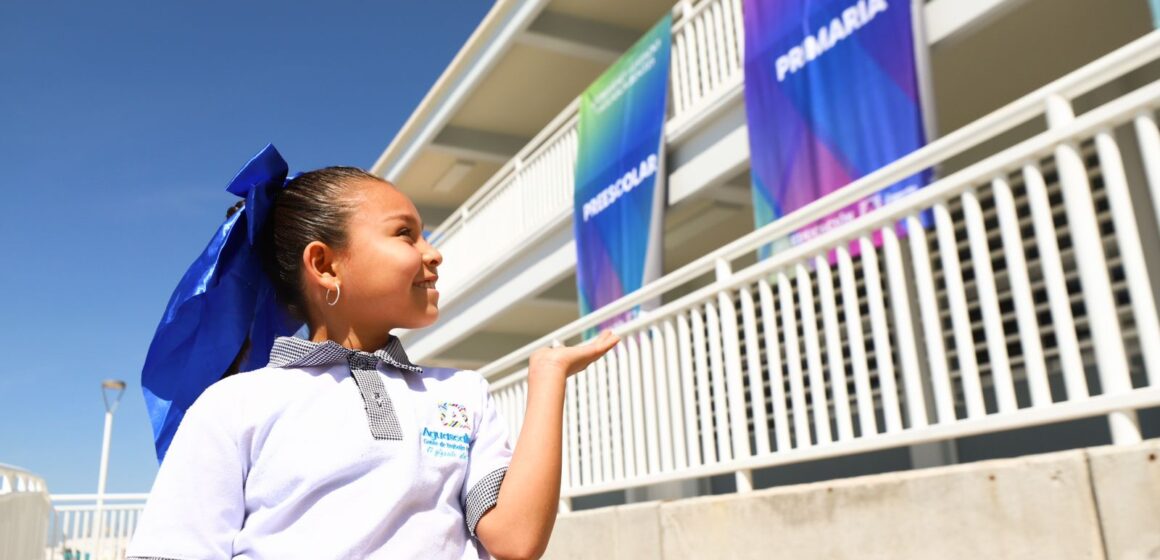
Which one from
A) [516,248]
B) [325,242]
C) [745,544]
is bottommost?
[745,544]

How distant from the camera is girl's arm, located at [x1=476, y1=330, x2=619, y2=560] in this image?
4.55 ft

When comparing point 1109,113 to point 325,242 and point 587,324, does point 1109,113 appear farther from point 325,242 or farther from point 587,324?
point 587,324

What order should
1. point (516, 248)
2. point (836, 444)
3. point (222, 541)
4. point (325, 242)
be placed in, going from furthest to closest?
1. point (516, 248)
2. point (836, 444)
3. point (325, 242)
4. point (222, 541)

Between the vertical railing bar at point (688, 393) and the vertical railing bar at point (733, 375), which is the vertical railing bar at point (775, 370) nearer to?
the vertical railing bar at point (733, 375)

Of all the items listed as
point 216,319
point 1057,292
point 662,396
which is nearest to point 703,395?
point 662,396

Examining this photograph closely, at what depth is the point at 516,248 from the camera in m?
11.9

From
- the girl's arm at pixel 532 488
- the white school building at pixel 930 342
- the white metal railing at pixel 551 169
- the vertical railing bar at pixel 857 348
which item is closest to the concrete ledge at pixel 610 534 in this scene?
the white school building at pixel 930 342

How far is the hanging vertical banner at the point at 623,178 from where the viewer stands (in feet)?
29.2

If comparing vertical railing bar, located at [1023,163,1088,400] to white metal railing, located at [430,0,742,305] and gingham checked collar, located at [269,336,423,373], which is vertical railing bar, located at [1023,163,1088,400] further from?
white metal railing, located at [430,0,742,305]

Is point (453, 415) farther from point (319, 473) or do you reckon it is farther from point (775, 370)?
point (775, 370)

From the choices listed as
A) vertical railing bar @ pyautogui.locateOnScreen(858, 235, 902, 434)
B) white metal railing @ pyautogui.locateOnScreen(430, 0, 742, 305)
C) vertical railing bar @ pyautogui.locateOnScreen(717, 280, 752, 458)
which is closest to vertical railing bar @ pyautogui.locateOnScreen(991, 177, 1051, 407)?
vertical railing bar @ pyautogui.locateOnScreen(858, 235, 902, 434)

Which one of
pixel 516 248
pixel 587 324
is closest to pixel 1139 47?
pixel 587 324

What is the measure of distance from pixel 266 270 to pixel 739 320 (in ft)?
12.8

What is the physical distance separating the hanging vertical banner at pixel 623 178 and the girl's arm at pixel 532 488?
7111 mm
